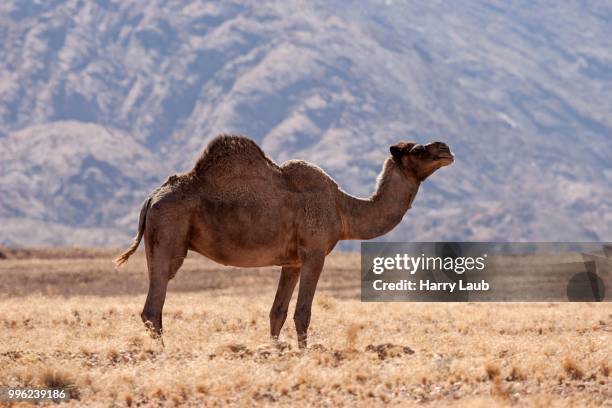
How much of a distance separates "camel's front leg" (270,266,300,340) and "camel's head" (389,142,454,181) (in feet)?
7.78

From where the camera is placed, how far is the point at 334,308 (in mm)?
24859

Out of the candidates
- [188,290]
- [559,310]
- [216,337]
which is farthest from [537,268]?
[216,337]

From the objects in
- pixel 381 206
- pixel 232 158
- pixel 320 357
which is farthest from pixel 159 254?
pixel 381 206

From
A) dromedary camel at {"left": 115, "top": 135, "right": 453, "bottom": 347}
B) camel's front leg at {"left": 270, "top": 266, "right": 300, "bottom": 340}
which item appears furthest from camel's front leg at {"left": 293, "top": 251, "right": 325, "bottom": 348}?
camel's front leg at {"left": 270, "top": 266, "right": 300, "bottom": 340}

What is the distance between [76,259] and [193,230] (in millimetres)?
48417

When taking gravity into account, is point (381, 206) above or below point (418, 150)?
below

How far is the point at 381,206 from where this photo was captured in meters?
18.8

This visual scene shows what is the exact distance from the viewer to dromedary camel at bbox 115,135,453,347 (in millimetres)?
17203

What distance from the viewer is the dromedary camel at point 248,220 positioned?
1720 centimetres

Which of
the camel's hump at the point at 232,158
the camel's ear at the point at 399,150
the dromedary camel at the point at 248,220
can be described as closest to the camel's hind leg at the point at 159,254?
the dromedary camel at the point at 248,220

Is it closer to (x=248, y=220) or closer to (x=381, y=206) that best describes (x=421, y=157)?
(x=381, y=206)

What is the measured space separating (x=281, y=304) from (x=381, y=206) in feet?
6.96

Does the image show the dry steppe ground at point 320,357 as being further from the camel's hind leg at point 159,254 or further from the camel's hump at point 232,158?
the camel's hump at point 232,158

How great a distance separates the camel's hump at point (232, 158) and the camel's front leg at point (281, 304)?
1.61 m
